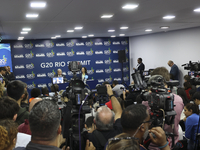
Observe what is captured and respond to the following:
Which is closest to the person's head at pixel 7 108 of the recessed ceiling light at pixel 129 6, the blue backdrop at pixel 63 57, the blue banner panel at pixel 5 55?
Result: the recessed ceiling light at pixel 129 6

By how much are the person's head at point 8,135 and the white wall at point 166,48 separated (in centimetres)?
947

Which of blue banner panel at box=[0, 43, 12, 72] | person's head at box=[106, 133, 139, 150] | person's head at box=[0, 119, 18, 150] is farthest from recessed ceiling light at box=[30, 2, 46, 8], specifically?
blue banner panel at box=[0, 43, 12, 72]

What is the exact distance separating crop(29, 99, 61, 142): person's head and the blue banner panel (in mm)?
9655

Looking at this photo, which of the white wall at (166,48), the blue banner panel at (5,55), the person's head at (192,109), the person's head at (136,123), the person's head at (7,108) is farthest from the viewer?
the blue banner panel at (5,55)

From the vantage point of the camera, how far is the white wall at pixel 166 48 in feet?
32.6

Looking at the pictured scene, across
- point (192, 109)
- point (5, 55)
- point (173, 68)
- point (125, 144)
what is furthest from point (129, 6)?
point (5, 55)

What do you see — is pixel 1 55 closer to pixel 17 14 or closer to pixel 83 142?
pixel 17 14

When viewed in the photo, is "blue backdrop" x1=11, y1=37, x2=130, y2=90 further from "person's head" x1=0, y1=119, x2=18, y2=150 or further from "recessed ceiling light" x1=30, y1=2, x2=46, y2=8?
"person's head" x1=0, y1=119, x2=18, y2=150

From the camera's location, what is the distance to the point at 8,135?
1.44 m

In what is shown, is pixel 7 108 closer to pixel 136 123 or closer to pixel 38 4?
pixel 136 123

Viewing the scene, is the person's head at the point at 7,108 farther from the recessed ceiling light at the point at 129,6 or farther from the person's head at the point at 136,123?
the recessed ceiling light at the point at 129,6

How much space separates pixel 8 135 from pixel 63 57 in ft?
35.1

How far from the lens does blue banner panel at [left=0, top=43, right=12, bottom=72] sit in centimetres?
1019

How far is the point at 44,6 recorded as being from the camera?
505 cm
